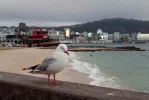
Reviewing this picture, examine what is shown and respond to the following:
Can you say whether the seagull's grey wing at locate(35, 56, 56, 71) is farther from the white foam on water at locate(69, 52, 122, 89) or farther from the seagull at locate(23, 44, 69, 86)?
the white foam on water at locate(69, 52, 122, 89)

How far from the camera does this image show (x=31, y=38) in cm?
8800

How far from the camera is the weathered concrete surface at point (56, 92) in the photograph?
11.9 feet

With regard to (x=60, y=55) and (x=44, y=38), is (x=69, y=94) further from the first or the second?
(x=44, y=38)

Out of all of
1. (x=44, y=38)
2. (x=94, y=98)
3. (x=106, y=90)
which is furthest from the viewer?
(x=44, y=38)

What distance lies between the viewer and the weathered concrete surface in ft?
11.9

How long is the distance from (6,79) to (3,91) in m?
0.28

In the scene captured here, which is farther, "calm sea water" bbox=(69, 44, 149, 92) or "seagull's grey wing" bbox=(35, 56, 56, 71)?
"calm sea water" bbox=(69, 44, 149, 92)

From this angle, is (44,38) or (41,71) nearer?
(41,71)

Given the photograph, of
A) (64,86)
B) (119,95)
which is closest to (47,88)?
(64,86)

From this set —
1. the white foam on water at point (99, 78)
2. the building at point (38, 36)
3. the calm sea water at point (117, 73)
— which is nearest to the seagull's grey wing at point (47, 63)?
the white foam on water at point (99, 78)

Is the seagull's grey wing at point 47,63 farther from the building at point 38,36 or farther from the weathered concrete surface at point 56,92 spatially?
the building at point 38,36

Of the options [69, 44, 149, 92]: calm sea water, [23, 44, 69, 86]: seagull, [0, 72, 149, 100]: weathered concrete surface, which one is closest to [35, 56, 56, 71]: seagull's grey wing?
[23, 44, 69, 86]: seagull

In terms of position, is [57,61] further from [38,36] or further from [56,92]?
[38,36]

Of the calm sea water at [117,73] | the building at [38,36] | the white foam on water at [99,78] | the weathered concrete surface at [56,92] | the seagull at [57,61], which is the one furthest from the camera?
the building at [38,36]
